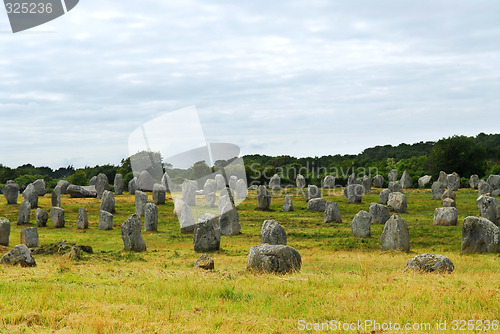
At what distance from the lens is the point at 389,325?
8.38 metres

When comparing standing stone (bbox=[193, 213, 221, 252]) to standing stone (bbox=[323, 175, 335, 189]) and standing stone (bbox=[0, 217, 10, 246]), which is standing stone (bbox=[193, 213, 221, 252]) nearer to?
standing stone (bbox=[0, 217, 10, 246])

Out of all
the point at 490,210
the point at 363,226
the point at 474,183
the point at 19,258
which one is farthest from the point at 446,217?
the point at 474,183

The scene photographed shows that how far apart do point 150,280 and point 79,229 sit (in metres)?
19.0

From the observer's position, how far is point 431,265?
13.8m

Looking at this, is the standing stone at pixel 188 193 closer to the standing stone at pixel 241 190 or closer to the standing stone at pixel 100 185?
the standing stone at pixel 241 190

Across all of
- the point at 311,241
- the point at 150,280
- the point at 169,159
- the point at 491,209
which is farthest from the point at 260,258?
the point at 491,209

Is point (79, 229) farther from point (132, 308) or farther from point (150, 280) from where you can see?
point (132, 308)

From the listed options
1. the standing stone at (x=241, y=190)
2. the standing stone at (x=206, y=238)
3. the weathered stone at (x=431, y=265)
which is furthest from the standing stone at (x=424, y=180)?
the weathered stone at (x=431, y=265)

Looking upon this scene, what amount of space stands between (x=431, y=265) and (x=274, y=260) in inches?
169

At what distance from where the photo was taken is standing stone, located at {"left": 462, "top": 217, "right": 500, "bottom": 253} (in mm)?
19469

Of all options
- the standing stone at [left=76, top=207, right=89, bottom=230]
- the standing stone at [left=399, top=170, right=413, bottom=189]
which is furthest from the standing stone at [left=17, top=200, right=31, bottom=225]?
the standing stone at [left=399, top=170, right=413, bottom=189]

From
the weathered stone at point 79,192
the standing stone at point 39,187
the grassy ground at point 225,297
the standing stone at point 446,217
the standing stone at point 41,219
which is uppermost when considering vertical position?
the standing stone at point 39,187

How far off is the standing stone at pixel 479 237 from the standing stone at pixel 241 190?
2977 centimetres

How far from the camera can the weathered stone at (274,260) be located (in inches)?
543
